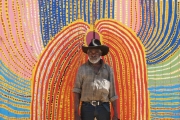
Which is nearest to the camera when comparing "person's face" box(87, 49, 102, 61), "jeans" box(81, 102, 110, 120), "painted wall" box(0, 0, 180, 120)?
"jeans" box(81, 102, 110, 120)

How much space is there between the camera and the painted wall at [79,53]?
417cm

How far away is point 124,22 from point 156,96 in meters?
1.20

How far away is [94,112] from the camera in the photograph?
3.42 metres

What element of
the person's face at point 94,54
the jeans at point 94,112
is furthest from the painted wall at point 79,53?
the jeans at point 94,112

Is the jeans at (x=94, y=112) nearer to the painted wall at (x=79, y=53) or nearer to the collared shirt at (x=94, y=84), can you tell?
the collared shirt at (x=94, y=84)

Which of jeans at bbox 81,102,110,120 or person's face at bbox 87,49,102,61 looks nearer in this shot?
jeans at bbox 81,102,110,120

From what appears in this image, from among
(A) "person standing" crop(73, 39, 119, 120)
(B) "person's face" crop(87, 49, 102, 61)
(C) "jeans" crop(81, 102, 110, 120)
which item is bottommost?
(C) "jeans" crop(81, 102, 110, 120)

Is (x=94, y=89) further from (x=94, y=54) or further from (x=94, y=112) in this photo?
(x=94, y=54)

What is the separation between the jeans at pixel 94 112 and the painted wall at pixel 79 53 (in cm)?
81

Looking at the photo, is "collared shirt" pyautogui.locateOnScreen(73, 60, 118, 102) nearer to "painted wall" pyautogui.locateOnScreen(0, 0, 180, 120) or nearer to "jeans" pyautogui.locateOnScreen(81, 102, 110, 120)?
"jeans" pyautogui.locateOnScreen(81, 102, 110, 120)

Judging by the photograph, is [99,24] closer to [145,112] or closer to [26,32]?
[26,32]

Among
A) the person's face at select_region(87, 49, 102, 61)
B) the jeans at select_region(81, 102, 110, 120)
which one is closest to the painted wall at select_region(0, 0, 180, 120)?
the person's face at select_region(87, 49, 102, 61)

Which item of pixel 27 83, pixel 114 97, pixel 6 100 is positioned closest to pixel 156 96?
pixel 114 97

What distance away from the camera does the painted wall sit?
4172 millimetres
